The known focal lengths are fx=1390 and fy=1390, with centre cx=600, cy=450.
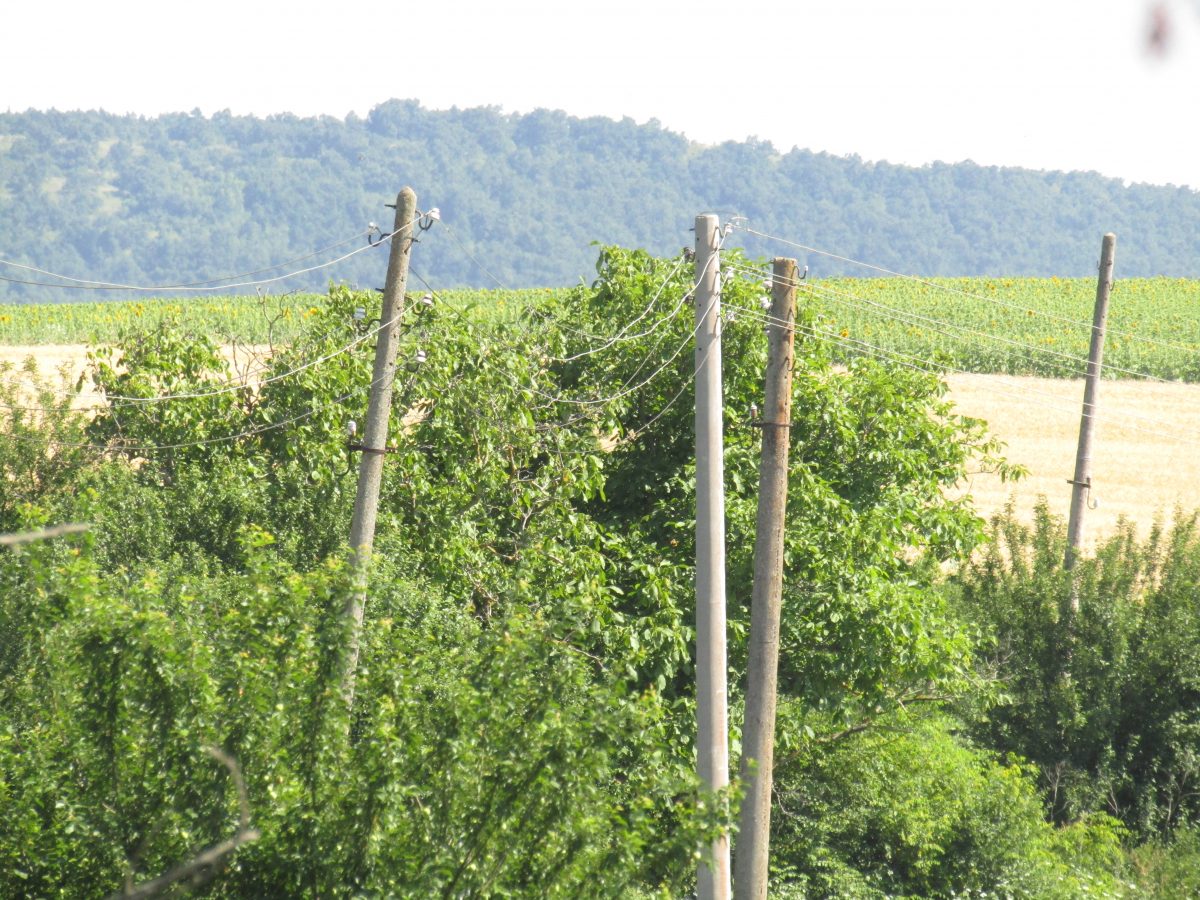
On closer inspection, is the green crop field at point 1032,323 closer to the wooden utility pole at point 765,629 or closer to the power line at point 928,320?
the power line at point 928,320

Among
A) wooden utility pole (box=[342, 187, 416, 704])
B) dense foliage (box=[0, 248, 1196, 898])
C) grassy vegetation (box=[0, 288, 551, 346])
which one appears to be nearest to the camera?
dense foliage (box=[0, 248, 1196, 898])

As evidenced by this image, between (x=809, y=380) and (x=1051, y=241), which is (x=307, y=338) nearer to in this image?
(x=809, y=380)

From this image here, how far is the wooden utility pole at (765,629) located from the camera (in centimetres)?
1019

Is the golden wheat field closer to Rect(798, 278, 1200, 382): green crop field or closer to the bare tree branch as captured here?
Rect(798, 278, 1200, 382): green crop field

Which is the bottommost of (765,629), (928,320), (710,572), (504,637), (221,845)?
(765,629)

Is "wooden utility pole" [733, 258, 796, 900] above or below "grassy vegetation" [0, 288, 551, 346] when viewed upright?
above

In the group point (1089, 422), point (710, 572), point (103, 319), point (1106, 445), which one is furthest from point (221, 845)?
point (103, 319)

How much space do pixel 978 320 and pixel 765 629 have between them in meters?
52.5

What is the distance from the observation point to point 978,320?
6003 centimetres

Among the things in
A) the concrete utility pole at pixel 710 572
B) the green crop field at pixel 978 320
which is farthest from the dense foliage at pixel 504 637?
the green crop field at pixel 978 320

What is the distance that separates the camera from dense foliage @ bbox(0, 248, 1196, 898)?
23.0ft

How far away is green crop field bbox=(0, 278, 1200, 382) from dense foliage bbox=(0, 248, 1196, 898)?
19821 mm

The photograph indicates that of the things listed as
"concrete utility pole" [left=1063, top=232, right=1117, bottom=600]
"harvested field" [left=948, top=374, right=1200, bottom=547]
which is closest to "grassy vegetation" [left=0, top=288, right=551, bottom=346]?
"harvested field" [left=948, top=374, right=1200, bottom=547]

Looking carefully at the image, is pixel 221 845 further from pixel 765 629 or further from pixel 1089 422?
pixel 1089 422
